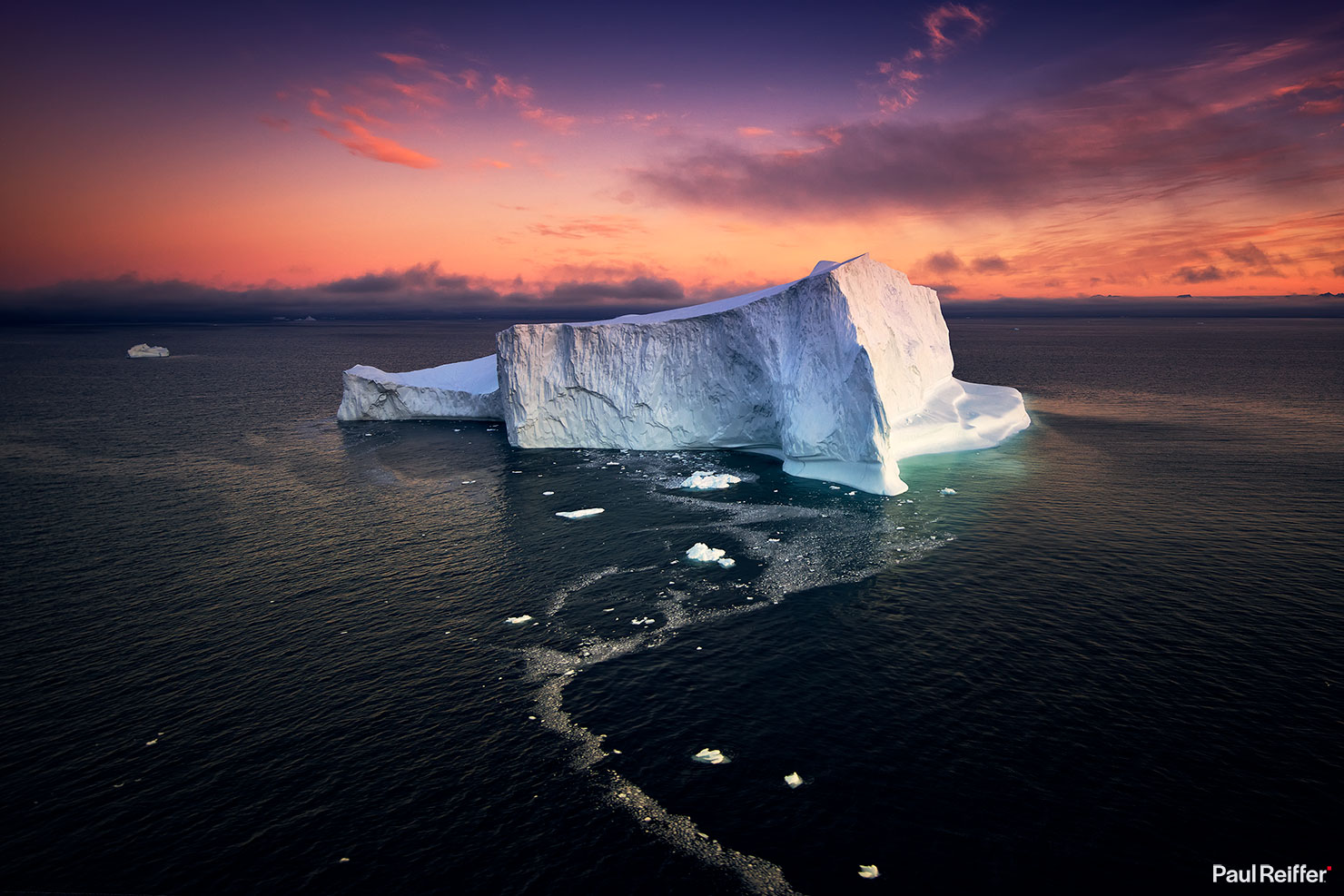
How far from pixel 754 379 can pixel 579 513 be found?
51.1ft

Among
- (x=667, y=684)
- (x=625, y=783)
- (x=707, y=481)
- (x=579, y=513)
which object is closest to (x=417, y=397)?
(x=579, y=513)

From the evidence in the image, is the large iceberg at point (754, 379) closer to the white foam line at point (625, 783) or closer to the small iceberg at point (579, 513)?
the small iceberg at point (579, 513)

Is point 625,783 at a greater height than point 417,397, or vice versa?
point 417,397

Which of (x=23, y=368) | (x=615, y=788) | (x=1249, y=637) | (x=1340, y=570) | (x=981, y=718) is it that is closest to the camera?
(x=615, y=788)

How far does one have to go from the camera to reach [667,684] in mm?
15633

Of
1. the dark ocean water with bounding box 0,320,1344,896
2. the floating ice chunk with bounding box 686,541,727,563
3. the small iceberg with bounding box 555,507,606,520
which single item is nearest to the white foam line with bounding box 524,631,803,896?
the dark ocean water with bounding box 0,320,1344,896

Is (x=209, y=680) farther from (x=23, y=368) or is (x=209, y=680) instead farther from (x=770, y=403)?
(x=23, y=368)

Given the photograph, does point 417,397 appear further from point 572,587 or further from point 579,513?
point 572,587

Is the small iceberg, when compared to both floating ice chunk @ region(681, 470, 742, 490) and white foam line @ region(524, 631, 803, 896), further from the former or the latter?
white foam line @ region(524, 631, 803, 896)

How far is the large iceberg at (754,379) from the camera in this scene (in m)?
34.6

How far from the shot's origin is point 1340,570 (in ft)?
68.2

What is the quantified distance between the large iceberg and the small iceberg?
11.7 meters

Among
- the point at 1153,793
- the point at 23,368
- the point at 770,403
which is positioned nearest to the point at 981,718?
the point at 1153,793

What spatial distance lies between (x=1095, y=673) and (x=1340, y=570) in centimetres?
1249
